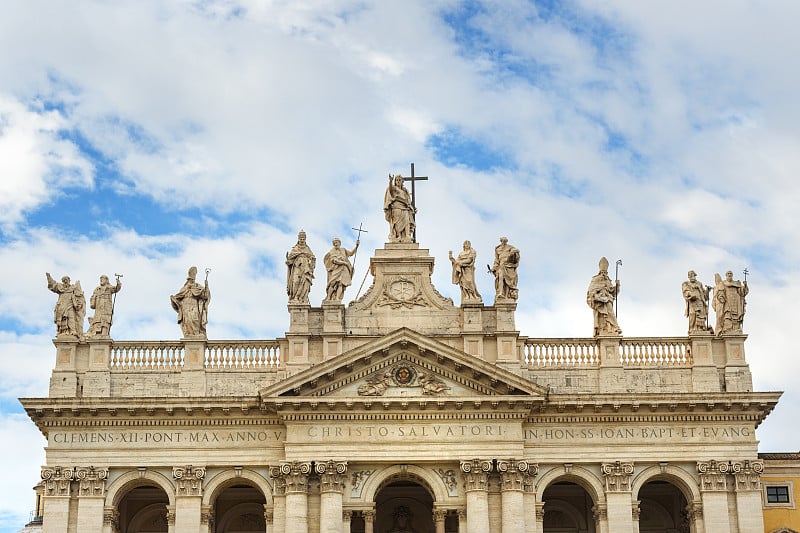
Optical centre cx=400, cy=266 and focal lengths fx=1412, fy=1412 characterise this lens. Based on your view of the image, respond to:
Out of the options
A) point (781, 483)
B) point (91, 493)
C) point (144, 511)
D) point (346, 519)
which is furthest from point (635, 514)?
point (91, 493)

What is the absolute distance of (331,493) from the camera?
4550 cm

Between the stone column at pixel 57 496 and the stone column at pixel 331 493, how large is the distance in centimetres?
814

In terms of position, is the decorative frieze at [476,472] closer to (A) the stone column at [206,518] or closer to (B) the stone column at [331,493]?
(B) the stone column at [331,493]

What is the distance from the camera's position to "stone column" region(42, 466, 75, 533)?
45.6 meters

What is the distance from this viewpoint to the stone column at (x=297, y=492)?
45.4 meters

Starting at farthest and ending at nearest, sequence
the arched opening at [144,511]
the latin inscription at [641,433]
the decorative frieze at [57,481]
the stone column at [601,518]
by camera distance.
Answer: the arched opening at [144,511]
the latin inscription at [641,433]
the stone column at [601,518]
the decorative frieze at [57,481]

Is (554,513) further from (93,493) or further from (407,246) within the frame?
(93,493)

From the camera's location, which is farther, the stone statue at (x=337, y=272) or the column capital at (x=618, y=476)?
the stone statue at (x=337, y=272)

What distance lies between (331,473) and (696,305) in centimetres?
1392

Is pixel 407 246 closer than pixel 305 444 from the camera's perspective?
No

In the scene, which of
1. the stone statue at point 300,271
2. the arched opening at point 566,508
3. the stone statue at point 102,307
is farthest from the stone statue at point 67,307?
the arched opening at point 566,508

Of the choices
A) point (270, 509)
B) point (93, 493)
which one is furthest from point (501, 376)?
point (93, 493)

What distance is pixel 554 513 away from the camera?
50.5 metres

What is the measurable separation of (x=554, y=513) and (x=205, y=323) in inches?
557
